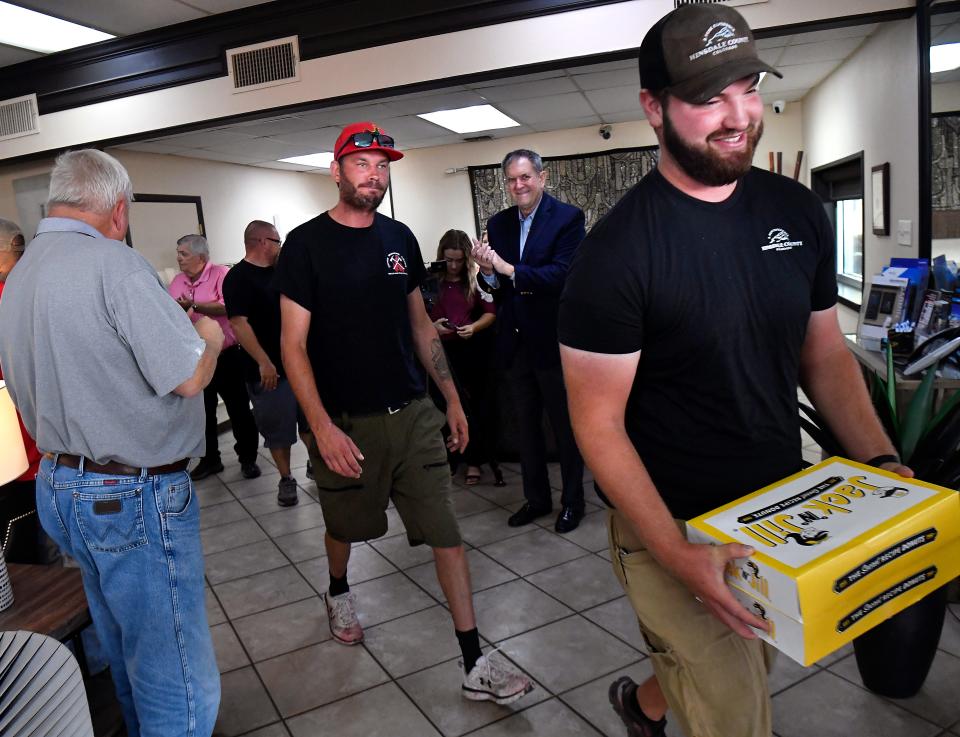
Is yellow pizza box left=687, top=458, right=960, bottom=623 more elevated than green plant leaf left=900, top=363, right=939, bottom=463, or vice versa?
yellow pizza box left=687, top=458, right=960, bottom=623

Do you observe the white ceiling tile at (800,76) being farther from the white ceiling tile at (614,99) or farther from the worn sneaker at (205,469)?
the worn sneaker at (205,469)

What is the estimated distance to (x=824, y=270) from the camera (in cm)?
139

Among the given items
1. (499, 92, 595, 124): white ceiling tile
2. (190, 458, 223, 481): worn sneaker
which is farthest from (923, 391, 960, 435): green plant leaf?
(499, 92, 595, 124): white ceiling tile

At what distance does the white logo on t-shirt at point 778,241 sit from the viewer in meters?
1.29

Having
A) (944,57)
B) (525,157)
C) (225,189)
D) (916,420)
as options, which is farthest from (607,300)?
(225,189)

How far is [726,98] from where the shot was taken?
1.18 m

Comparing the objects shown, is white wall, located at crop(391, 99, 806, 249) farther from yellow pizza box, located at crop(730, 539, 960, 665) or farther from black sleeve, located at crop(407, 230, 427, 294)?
yellow pizza box, located at crop(730, 539, 960, 665)

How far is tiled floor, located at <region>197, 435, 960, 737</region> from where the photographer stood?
2.07m

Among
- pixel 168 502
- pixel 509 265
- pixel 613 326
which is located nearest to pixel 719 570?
pixel 613 326

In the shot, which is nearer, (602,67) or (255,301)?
(255,301)

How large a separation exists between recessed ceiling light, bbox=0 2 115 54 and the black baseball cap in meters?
4.46

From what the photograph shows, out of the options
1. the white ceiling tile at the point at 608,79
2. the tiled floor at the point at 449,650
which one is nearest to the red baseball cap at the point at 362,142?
the tiled floor at the point at 449,650

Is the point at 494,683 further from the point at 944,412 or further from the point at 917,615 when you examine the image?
the point at 944,412

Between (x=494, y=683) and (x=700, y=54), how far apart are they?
175 centimetres
